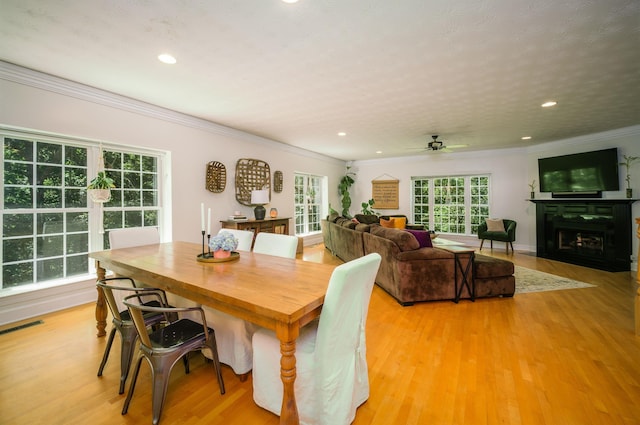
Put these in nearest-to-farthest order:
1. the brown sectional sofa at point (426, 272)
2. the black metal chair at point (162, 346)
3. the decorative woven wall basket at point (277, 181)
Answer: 1. the black metal chair at point (162, 346)
2. the brown sectional sofa at point (426, 272)
3. the decorative woven wall basket at point (277, 181)

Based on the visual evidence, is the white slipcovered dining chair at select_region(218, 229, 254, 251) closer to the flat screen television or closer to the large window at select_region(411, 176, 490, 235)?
the large window at select_region(411, 176, 490, 235)

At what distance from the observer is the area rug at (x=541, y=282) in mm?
3727

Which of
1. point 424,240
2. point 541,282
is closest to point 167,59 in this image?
point 424,240

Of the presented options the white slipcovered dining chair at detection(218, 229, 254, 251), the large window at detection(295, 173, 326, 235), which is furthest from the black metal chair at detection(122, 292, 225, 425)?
the large window at detection(295, 173, 326, 235)

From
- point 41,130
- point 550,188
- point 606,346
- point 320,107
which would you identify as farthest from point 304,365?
point 550,188

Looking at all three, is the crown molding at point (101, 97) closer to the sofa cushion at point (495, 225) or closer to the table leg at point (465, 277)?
the table leg at point (465, 277)

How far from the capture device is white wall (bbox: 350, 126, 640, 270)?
477 cm

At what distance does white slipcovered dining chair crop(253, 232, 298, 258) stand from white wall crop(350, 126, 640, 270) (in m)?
6.02

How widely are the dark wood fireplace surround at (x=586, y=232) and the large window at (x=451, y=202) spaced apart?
49.5 inches

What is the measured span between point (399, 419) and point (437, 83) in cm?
308

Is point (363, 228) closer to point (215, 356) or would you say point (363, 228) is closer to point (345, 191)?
point (215, 356)

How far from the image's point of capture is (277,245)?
2.44m

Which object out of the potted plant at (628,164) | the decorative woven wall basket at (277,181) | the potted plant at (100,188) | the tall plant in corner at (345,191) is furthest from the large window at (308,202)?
the potted plant at (628,164)

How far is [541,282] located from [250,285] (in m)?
4.51
